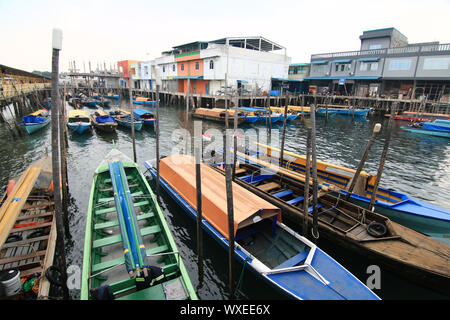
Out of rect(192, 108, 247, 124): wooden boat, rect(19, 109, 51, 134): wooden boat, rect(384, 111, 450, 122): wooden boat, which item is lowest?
rect(19, 109, 51, 134): wooden boat

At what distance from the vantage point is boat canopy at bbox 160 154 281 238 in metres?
6.58

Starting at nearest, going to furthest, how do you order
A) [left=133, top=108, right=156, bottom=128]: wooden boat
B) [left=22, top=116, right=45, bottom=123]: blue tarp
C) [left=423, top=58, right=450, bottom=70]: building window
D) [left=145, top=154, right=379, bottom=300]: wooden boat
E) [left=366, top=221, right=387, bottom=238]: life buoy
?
1. [left=145, top=154, right=379, bottom=300]: wooden boat
2. [left=366, top=221, right=387, bottom=238]: life buoy
3. [left=22, top=116, right=45, bottom=123]: blue tarp
4. [left=133, top=108, right=156, bottom=128]: wooden boat
5. [left=423, top=58, right=450, bottom=70]: building window

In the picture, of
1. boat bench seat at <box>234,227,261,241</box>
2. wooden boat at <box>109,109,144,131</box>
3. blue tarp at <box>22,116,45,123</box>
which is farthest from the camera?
wooden boat at <box>109,109,144,131</box>

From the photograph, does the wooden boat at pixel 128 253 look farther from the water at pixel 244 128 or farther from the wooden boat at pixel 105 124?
the wooden boat at pixel 105 124

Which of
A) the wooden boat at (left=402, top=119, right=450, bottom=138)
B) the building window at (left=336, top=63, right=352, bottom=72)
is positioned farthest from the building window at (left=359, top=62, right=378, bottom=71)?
the wooden boat at (left=402, top=119, right=450, bottom=138)

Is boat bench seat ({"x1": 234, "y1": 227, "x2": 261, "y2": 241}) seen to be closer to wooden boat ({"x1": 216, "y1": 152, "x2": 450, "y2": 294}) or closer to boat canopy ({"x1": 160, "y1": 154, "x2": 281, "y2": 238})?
boat canopy ({"x1": 160, "y1": 154, "x2": 281, "y2": 238})

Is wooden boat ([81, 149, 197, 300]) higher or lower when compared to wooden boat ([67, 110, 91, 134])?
lower

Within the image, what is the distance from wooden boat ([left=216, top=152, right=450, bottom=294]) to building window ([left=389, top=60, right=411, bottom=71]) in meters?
38.9

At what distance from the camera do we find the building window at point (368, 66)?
127ft

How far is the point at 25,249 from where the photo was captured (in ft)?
20.8

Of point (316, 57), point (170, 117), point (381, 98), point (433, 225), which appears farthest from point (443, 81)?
point (170, 117)

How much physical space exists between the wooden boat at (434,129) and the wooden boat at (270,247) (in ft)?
95.4

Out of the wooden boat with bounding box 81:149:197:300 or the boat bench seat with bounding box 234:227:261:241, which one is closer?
the wooden boat with bounding box 81:149:197:300

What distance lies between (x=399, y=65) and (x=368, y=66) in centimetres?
457
